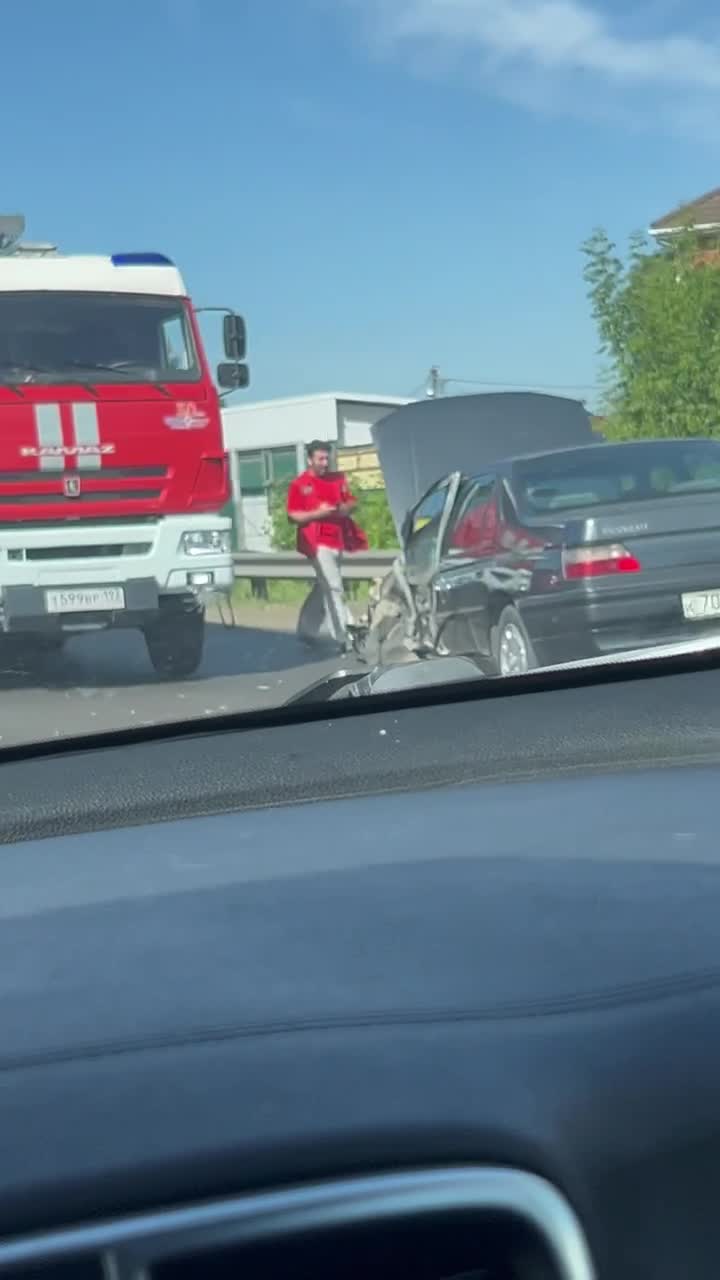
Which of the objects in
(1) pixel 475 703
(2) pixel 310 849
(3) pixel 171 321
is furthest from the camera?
(3) pixel 171 321

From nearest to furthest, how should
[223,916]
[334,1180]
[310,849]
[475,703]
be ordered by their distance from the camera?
1. [334,1180]
2. [223,916]
3. [310,849]
4. [475,703]

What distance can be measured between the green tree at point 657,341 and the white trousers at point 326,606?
657 millimetres

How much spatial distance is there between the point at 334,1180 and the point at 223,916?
708 millimetres

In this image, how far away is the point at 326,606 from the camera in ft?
11.4

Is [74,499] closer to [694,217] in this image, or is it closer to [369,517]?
[369,517]

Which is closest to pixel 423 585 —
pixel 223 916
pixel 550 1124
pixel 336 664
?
pixel 336 664

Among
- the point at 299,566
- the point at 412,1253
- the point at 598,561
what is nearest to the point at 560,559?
the point at 598,561

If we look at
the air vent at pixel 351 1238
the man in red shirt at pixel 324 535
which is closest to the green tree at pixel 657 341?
the man in red shirt at pixel 324 535

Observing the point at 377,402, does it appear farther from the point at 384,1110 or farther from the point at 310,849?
the point at 384,1110

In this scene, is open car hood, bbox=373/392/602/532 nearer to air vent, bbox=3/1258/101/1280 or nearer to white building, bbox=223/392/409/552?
white building, bbox=223/392/409/552

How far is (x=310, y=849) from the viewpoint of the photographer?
91.0 inches

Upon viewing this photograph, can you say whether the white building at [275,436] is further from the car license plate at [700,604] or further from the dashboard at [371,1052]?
the dashboard at [371,1052]

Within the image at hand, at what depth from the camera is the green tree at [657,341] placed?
348 cm

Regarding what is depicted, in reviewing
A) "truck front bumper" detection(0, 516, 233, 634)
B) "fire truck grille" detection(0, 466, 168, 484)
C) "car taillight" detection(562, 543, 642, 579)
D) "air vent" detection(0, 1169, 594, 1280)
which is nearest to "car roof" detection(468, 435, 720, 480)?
"car taillight" detection(562, 543, 642, 579)
